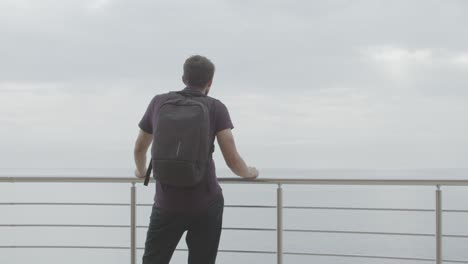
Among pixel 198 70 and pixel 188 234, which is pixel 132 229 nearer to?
pixel 188 234

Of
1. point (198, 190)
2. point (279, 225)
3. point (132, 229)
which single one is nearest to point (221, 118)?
point (198, 190)

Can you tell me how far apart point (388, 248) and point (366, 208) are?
0.44 m

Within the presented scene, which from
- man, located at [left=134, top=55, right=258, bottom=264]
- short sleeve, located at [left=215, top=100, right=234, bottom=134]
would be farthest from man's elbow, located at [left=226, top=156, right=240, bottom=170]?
short sleeve, located at [left=215, top=100, right=234, bottom=134]

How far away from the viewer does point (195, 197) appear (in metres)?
2.07

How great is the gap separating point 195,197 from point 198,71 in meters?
0.44

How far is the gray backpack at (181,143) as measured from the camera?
6.52 feet

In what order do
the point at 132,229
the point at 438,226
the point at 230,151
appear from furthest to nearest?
the point at 132,229
the point at 438,226
the point at 230,151

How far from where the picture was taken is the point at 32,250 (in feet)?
10.5

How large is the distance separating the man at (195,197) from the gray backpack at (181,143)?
0.05 feet

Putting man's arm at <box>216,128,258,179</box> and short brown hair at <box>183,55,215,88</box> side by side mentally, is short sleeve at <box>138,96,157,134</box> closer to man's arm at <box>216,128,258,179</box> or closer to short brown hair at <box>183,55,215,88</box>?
short brown hair at <box>183,55,215,88</box>

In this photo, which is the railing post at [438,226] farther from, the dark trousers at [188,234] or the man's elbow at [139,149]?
the man's elbow at [139,149]

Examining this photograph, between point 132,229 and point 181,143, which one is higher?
point 181,143

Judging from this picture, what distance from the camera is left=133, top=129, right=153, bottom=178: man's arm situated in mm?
2191

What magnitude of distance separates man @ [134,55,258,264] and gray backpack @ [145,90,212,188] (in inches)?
0.7
